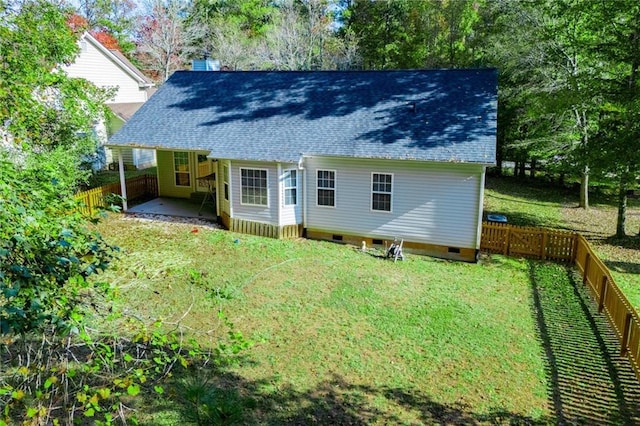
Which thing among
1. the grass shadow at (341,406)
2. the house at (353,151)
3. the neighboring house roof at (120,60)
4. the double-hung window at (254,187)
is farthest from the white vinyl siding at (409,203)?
the neighboring house roof at (120,60)

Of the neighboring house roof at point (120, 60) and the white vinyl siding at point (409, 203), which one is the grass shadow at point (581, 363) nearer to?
the white vinyl siding at point (409, 203)

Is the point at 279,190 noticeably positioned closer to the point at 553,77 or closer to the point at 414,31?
the point at 553,77

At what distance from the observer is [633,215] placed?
1936 cm

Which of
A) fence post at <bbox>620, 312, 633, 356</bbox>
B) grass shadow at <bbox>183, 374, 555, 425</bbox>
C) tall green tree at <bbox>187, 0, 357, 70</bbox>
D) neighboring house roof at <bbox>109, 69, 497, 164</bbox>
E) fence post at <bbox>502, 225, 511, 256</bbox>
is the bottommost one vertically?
grass shadow at <bbox>183, 374, 555, 425</bbox>

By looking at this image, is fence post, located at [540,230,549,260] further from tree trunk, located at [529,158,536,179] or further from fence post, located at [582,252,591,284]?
tree trunk, located at [529,158,536,179]

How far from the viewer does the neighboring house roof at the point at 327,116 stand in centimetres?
1435

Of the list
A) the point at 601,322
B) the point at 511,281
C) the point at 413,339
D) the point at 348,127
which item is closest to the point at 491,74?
the point at 348,127

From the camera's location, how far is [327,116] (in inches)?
640

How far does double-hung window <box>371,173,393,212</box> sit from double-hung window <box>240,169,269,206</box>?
3560 mm

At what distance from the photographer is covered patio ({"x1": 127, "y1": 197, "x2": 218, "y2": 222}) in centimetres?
1752

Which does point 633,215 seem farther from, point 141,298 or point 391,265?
point 141,298

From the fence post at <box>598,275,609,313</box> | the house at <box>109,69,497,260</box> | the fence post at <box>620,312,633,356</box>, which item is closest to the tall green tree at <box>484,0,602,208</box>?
the house at <box>109,69,497,260</box>

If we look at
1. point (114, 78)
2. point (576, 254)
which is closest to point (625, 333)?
point (576, 254)

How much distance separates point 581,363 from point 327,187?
8920 millimetres
